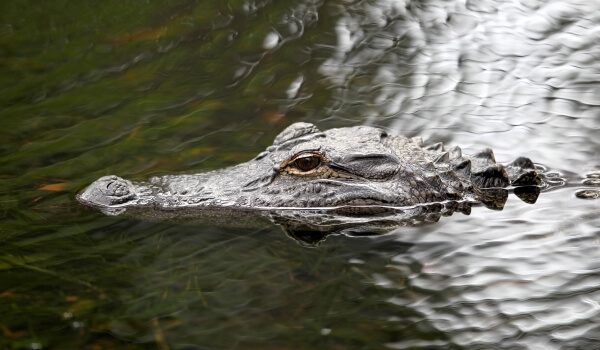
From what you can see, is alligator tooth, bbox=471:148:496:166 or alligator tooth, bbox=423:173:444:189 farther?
alligator tooth, bbox=471:148:496:166

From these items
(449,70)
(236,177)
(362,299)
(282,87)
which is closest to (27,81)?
(282,87)

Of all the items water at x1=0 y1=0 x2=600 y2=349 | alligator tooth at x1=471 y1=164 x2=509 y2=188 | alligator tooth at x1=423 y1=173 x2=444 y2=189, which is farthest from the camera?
alligator tooth at x1=471 y1=164 x2=509 y2=188

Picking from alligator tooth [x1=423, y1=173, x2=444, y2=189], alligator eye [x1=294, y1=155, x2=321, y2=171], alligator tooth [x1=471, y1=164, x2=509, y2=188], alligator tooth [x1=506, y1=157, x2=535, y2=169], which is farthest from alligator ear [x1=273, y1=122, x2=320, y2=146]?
alligator tooth [x1=506, y1=157, x2=535, y2=169]

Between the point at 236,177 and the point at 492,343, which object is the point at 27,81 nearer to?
the point at 236,177

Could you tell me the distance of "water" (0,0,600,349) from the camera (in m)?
4.92

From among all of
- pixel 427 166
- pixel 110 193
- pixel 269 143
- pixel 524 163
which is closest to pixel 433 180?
pixel 427 166

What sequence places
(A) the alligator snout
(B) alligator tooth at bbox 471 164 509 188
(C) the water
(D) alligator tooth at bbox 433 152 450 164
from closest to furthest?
1. (C) the water
2. (A) the alligator snout
3. (D) alligator tooth at bbox 433 152 450 164
4. (B) alligator tooth at bbox 471 164 509 188

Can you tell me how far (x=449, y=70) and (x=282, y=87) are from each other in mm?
2053

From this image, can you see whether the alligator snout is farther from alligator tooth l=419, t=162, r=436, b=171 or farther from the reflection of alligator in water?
alligator tooth l=419, t=162, r=436, b=171

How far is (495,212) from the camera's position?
20.8 feet

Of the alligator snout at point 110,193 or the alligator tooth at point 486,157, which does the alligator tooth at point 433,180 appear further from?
the alligator snout at point 110,193

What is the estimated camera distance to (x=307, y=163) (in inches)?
241

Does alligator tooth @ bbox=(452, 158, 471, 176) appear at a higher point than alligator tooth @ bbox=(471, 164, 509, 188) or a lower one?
higher

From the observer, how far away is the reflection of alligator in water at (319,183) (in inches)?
241
